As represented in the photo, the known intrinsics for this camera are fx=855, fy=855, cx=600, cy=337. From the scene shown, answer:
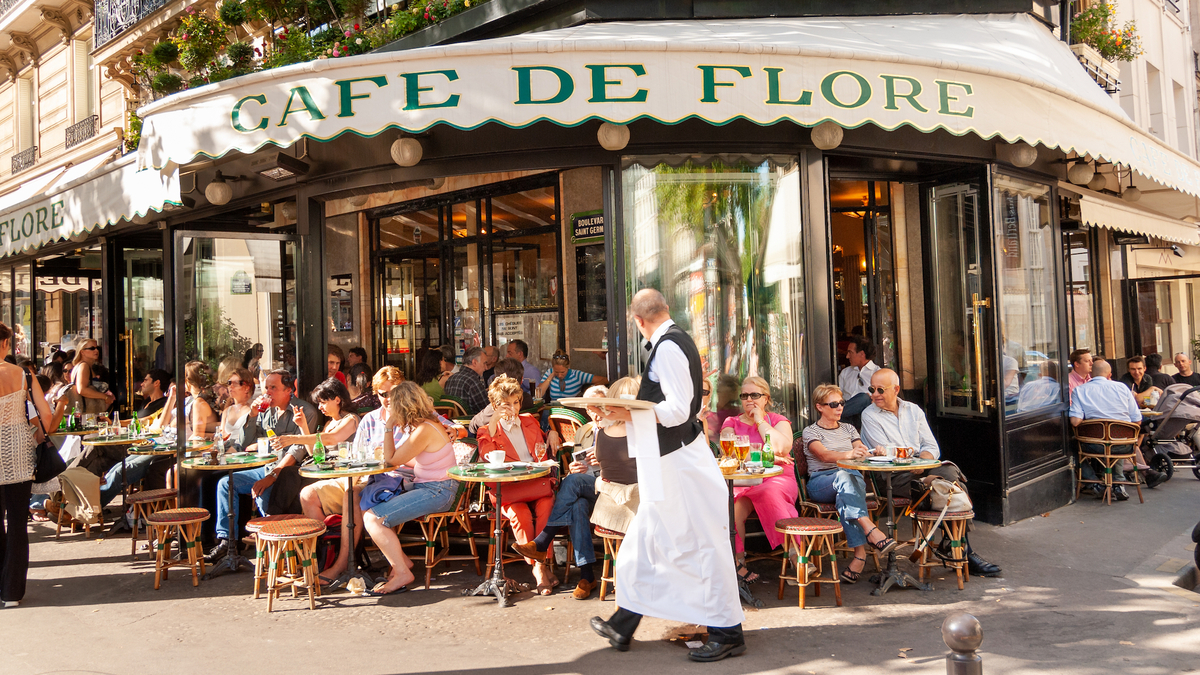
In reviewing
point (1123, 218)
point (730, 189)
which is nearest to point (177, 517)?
point (730, 189)

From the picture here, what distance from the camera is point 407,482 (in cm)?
575

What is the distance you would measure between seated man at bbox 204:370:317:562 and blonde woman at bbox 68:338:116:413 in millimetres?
3966

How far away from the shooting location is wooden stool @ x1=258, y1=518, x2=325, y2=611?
5.15m

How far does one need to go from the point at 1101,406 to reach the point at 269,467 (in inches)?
287

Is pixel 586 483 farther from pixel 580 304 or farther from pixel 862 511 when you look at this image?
pixel 580 304

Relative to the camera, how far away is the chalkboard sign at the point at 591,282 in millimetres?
9367

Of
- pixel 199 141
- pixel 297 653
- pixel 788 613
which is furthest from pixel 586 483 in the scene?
pixel 199 141

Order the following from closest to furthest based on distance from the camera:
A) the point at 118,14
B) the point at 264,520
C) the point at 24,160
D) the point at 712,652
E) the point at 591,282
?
the point at 712,652 → the point at 264,520 → the point at 591,282 → the point at 118,14 → the point at 24,160

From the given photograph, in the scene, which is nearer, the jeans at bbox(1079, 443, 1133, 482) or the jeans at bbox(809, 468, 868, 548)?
the jeans at bbox(809, 468, 868, 548)

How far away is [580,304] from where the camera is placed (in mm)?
9609

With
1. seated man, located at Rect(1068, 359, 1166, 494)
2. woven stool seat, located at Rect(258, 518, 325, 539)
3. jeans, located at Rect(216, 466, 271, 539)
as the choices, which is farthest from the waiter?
seated man, located at Rect(1068, 359, 1166, 494)

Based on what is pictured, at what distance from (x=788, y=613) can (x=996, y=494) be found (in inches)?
117

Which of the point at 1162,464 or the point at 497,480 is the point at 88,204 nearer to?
the point at 497,480

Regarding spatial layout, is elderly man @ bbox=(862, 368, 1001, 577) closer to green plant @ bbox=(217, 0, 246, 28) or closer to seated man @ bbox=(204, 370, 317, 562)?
seated man @ bbox=(204, 370, 317, 562)
